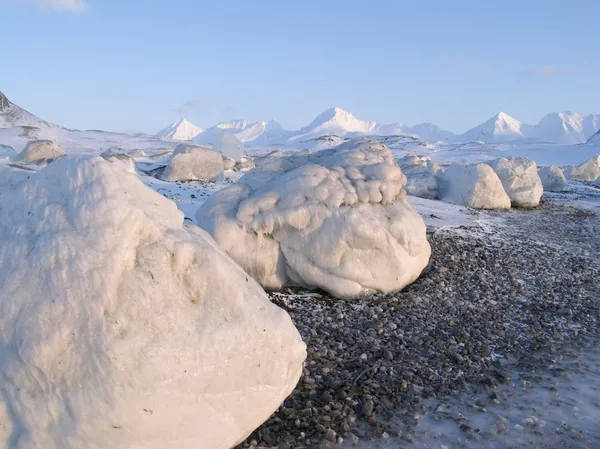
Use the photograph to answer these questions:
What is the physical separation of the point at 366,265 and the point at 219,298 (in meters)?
3.53

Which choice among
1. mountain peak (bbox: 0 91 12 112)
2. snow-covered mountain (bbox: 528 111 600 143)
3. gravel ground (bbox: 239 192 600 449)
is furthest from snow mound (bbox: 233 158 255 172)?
snow-covered mountain (bbox: 528 111 600 143)

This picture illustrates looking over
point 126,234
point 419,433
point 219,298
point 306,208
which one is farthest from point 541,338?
point 126,234

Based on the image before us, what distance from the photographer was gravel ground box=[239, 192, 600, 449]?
4117 millimetres

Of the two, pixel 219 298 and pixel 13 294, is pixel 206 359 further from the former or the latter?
pixel 13 294

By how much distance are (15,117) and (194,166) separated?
41.1m

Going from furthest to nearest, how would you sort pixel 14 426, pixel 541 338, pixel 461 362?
pixel 541 338, pixel 461 362, pixel 14 426

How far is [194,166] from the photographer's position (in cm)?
1614

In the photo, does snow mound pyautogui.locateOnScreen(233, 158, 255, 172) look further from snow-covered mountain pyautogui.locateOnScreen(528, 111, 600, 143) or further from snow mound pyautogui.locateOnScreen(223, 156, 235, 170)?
snow-covered mountain pyautogui.locateOnScreen(528, 111, 600, 143)

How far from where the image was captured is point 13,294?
310cm

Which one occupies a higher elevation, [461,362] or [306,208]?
[306,208]

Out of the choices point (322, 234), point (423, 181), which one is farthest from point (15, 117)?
point (322, 234)

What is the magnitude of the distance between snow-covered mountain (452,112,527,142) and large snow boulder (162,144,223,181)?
172468mm

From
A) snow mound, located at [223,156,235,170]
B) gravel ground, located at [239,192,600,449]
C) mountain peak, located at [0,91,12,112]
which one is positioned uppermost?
mountain peak, located at [0,91,12,112]

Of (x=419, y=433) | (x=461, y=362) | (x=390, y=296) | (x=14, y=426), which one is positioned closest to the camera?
(x=14, y=426)
